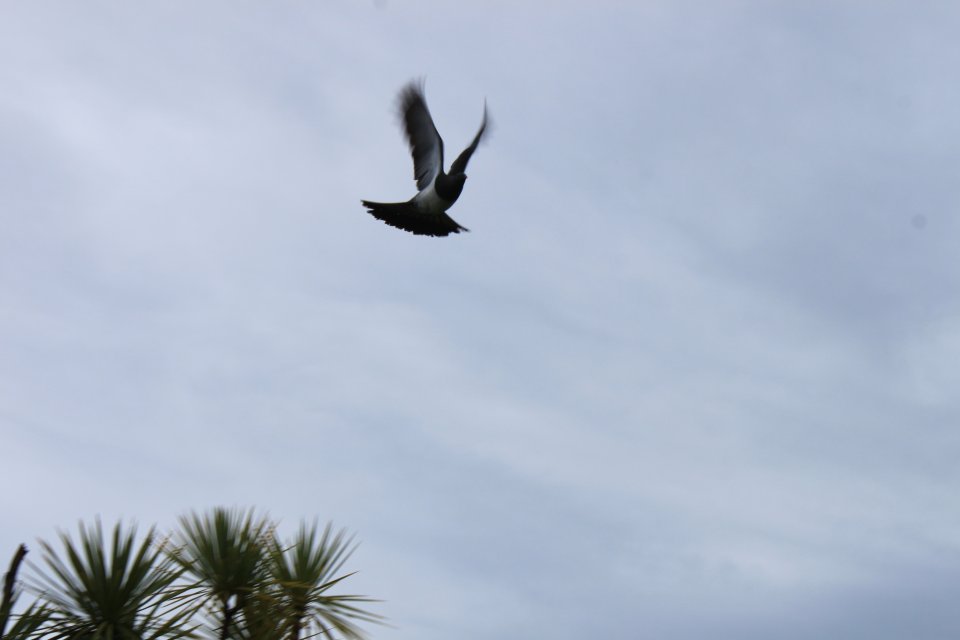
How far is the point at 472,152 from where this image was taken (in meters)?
10.7

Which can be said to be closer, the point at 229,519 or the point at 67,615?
the point at 67,615

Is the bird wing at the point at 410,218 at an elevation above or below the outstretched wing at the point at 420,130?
below

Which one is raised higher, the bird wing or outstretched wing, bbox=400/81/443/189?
outstretched wing, bbox=400/81/443/189

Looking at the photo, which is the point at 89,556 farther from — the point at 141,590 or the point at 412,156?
the point at 412,156

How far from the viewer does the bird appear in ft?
34.4

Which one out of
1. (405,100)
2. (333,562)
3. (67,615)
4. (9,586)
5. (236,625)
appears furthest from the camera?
(405,100)

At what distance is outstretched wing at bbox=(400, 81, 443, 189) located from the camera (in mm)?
10984

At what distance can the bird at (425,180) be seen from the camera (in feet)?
34.4

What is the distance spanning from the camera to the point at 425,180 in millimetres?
11039

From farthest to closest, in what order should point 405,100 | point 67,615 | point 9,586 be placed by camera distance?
point 405,100 → point 67,615 → point 9,586

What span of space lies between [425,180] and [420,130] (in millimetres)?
526

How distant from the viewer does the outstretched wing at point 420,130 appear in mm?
10984

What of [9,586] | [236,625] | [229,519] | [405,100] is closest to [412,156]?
[405,100]

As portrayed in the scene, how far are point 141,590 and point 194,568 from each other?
70cm
